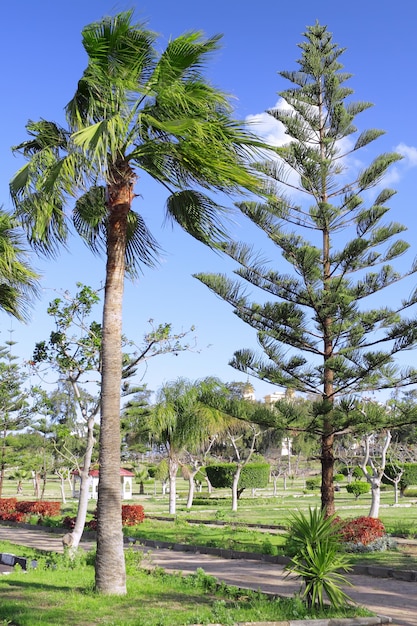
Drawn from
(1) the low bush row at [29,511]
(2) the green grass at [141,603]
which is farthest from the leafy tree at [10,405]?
(2) the green grass at [141,603]

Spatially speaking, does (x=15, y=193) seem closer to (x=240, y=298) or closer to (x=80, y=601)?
(x=80, y=601)

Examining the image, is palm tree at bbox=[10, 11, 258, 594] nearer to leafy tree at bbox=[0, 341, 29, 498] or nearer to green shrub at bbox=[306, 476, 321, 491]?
leafy tree at bbox=[0, 341, 29, 498]

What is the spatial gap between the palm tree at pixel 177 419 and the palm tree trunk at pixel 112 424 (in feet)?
57.0

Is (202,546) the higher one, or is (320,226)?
(320,226)

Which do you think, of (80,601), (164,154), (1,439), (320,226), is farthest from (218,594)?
(1,439)

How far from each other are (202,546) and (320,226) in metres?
7.53

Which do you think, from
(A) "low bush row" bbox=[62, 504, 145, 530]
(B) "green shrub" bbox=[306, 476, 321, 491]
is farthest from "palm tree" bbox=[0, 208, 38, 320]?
(B) "green shrub" bbox=[306, 476, 321, 491]

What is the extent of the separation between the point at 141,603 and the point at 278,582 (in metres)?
3.42

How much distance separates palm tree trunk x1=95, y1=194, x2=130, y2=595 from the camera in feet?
24.0

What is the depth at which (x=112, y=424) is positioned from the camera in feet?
25.2

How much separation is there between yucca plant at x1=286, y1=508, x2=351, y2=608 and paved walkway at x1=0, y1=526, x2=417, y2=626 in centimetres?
64

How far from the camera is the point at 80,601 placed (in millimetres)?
7074

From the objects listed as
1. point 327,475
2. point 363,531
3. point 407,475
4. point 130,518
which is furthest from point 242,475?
point 363,531

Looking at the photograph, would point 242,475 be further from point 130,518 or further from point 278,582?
point 278,582
